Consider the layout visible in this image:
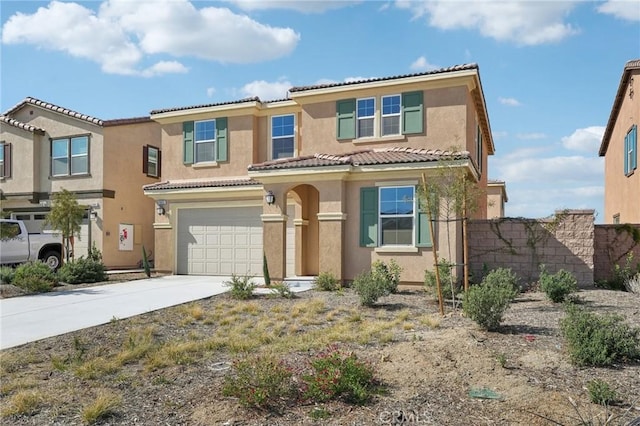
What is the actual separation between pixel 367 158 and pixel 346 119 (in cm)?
219

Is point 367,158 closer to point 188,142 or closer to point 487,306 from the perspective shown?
point 487,306

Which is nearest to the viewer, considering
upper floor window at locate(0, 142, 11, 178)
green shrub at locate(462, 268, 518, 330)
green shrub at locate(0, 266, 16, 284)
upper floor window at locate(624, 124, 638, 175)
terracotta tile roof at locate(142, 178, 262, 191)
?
green shrub at locate(462, 268, 518, 330)

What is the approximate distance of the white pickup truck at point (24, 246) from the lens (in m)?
16.7

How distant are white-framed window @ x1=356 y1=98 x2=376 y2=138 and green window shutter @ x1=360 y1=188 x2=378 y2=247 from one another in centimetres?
251

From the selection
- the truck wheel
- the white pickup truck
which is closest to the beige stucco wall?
the white pickup truck

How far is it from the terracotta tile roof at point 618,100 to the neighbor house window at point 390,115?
324 inches

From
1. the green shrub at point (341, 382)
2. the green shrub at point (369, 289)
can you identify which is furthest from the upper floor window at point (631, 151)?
the green shrub at point (341, 382)

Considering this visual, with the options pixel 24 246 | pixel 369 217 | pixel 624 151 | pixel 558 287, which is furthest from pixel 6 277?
pixel 624 151

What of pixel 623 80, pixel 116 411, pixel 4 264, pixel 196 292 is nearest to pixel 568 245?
pixel 623 80

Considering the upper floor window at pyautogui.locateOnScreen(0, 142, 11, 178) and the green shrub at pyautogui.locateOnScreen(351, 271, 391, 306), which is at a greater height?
the upper floor window at pyautogui.locateOnScreen(0, 142, 11, 178)

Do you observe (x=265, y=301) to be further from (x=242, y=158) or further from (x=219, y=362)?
(x=242, y=158)

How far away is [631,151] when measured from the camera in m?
17.7

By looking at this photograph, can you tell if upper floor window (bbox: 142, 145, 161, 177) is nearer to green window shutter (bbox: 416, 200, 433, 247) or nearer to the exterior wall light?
the exterior wall light

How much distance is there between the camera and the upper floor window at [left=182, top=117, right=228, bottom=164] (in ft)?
61.9
